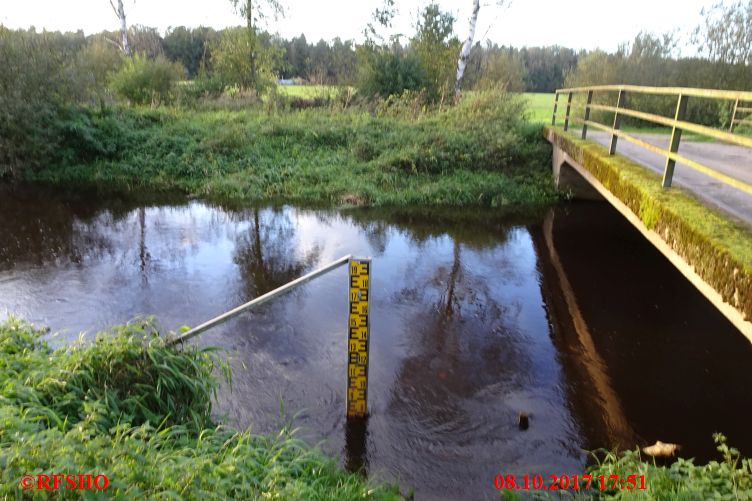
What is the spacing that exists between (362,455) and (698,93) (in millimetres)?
4250

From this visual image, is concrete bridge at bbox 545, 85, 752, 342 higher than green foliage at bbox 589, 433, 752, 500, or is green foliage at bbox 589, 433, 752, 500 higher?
concrete bridge at bbox 545, 85, 752, 342

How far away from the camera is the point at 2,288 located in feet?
23.4

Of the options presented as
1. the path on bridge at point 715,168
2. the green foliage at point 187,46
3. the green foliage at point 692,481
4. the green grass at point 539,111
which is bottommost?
the green foliage at point 692,481

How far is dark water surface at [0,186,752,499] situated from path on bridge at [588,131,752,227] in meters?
1.93

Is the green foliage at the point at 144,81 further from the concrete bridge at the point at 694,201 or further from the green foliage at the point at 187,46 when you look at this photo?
the concrete bridge at the point at 694,201

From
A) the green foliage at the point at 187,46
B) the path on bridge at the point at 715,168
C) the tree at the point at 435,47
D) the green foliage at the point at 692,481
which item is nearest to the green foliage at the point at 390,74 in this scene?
the tree at the point at 435,47

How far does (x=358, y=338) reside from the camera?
4504 millimetres

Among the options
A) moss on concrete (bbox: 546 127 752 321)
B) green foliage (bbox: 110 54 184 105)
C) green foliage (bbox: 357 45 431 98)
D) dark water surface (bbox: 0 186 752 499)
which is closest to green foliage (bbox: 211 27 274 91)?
green foliage (bbox: 110 54 184 105)

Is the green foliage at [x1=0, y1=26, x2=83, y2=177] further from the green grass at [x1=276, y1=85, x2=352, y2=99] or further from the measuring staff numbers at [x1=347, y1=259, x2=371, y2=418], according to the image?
the measuring staff numbers at [x1=347, y1=259, x2=371, y2=418]

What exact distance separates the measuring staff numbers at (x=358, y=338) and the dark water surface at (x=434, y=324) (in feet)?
0.72

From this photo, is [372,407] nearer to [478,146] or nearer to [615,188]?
[615,188]

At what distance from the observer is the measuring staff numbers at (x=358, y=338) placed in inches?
168

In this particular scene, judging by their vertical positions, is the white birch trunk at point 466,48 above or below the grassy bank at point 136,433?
above

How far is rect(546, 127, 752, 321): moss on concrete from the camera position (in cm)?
350
